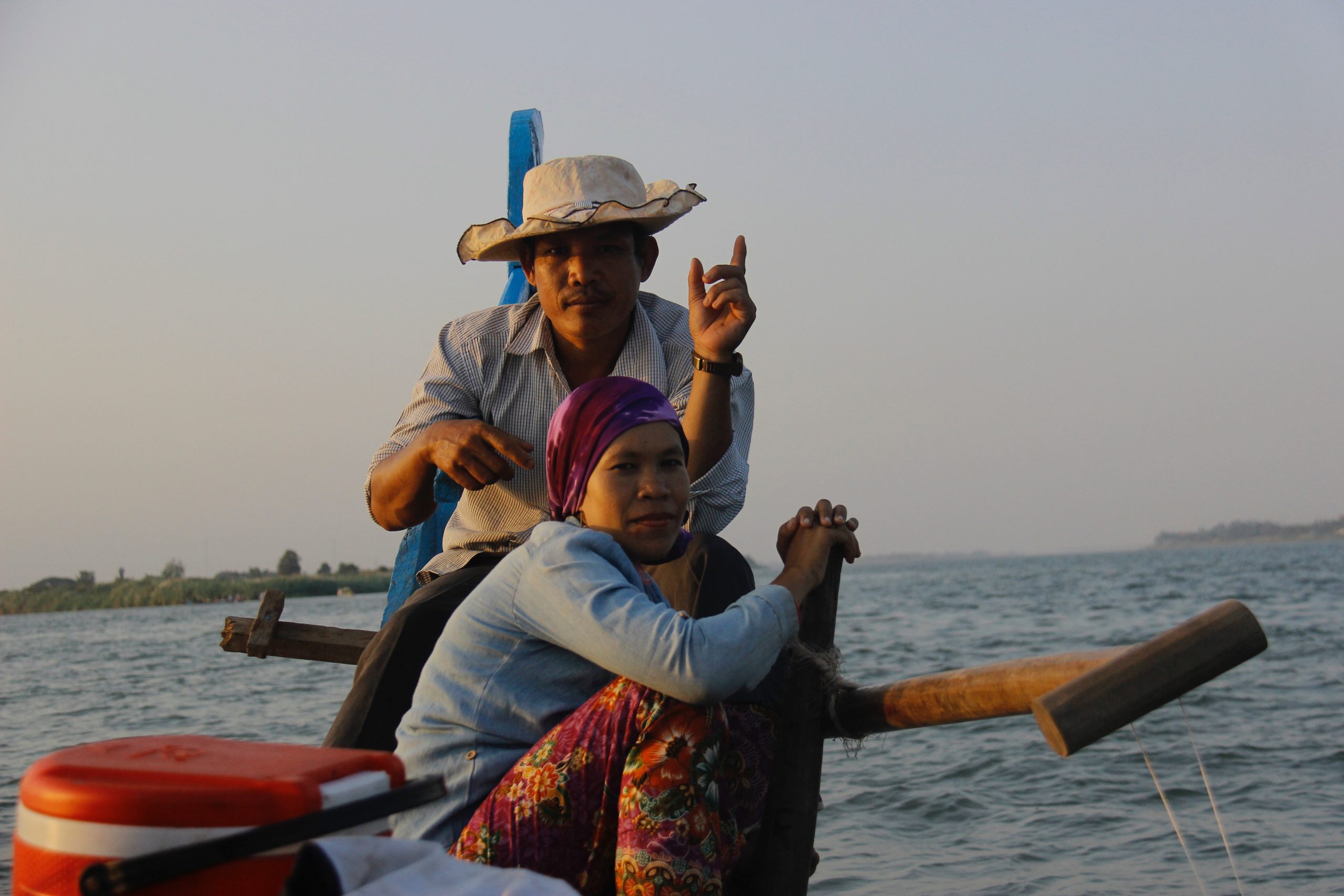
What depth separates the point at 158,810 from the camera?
3.72 ft

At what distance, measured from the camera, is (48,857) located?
3.78 feet

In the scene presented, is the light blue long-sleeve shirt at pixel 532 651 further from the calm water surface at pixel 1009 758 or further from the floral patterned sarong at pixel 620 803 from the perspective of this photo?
the calm water surface at pixel 1009 758

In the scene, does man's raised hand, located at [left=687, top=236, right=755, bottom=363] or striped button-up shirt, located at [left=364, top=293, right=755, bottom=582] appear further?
striped button-up shirt, located at [left=364, top=293, right=755, bottom=582]

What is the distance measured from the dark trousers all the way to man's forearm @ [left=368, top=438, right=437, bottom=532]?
0.25 m

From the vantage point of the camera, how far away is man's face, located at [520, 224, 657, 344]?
2791 millimetres

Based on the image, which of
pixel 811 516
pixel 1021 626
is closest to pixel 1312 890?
pixel 811 516

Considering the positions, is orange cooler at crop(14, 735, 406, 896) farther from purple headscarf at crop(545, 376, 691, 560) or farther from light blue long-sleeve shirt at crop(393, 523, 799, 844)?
purple headscarf at crop(545, 376, 691, 560)

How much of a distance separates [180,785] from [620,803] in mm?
751

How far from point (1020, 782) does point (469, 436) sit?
6265mm

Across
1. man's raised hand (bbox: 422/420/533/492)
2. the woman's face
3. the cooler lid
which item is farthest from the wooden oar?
man's raised hand (bbox: 422/420/533/492)

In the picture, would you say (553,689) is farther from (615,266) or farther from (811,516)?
(615,266)

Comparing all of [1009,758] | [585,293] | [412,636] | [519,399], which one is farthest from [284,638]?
Answer: [1009,758]

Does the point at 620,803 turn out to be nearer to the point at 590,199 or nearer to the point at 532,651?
the point at 532,651

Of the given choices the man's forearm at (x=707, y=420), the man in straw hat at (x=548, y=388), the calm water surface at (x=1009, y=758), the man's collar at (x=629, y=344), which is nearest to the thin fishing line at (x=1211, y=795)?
the calm water surface at (x=1009, y=758)
